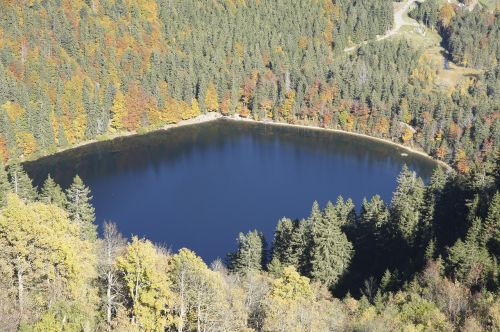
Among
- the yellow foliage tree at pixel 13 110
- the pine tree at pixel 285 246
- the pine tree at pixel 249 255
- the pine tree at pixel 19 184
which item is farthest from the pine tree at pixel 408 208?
the yellow foliage tree at pixel 13 110

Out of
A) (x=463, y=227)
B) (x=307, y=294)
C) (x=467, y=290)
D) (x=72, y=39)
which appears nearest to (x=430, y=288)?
(x=467, y=290)

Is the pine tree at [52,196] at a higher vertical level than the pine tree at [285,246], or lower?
higher

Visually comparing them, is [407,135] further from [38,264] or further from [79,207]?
[38,264]

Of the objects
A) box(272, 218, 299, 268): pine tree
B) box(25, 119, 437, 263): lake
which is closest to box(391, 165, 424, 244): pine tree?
box(272, 218, 299, 268): pine tree

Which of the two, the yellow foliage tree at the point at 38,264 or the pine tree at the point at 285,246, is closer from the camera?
the yellow foliage tree at the point at 38,264

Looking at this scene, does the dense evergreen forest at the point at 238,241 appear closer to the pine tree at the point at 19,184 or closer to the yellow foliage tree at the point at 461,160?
the pine tree at the point at 19,184

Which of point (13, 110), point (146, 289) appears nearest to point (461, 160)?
point (146, 289)

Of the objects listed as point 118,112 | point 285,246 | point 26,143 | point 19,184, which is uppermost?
point 118,112

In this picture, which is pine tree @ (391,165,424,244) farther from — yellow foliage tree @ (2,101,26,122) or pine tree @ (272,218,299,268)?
yellow foliage tree @ (2,101,26,122)

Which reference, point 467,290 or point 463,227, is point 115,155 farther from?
point 467,290
